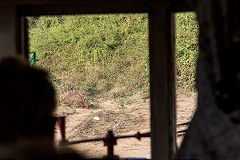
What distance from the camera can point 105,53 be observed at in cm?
1925

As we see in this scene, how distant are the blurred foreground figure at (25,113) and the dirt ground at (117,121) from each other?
8.99 meters

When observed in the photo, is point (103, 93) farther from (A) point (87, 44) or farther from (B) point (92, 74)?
(A) point (87, 44)

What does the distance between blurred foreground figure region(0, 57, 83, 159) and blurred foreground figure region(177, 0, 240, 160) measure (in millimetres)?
550

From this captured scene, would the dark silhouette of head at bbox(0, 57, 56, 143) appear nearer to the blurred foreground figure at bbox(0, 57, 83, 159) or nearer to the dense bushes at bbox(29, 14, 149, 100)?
the blurred foreground figure at bbox(0, 57, 83, 159)

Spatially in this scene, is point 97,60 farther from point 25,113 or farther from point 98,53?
point 25,113

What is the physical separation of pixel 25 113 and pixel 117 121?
13375 millimetres

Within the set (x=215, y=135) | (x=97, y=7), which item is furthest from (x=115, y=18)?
(x=215, y=135)

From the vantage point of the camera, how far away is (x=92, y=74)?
1908 centimetres

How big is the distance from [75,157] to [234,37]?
0.75 meters

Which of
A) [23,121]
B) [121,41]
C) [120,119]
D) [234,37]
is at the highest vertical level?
[121,41]

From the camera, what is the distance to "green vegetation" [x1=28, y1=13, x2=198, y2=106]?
17.9 m

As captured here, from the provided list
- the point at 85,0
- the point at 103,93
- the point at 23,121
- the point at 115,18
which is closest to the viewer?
the point at 23,121

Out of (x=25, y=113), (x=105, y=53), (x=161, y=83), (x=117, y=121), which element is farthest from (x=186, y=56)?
(x=25, y=113)

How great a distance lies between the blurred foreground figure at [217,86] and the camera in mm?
1690
